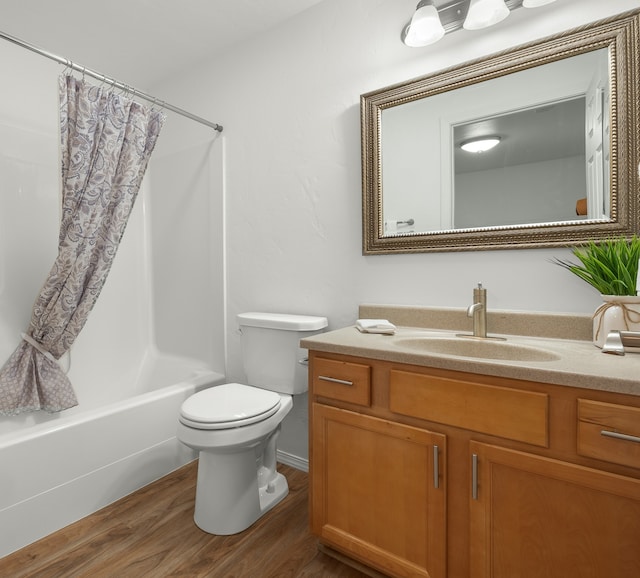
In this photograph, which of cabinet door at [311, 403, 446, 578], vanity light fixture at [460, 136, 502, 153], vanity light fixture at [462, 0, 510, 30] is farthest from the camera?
vanity light fixture at [460, 136, 502, 153]

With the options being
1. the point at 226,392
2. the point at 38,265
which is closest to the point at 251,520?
the point at 226,392


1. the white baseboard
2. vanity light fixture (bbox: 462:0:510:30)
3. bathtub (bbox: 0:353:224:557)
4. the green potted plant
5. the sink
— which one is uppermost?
vanity light fixture (bbox: 462:0:510:30)

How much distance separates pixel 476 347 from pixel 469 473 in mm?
450

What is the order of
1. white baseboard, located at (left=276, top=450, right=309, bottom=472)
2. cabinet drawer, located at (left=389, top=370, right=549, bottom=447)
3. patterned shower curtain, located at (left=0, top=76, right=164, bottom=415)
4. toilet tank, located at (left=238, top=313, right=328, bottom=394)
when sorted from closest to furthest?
cabinet drawer, located at (left=389, top=370, right=549, bottom=447) < patterned shower curtain, located at (left=0, top=76, right=164, bottom=415) < toilet tank, located at (left=238, top=313, right=328, bottom=394) < white baseboard, located at (left=276, top=450, right=309, bottom=472)

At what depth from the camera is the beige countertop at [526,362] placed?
2.81ft

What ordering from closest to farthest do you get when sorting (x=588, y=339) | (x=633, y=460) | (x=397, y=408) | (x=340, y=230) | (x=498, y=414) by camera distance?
1. (x=633, y=460)
2. (x=498, y=414)
3. (x=397, y=408)
4. (x=588, y=339)
5. (x=340, y=230)

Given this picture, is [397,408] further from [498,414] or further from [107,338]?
[107,338]

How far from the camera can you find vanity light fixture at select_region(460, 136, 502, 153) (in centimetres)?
141

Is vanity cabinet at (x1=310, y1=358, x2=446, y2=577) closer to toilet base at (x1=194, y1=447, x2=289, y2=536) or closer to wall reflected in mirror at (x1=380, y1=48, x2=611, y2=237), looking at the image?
toilet base at (x1=194, y1=447, x2=289, y2=536)

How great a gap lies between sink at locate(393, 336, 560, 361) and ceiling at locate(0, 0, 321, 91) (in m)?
1.70

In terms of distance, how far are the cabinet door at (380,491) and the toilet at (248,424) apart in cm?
31

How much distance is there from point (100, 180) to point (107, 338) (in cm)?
124

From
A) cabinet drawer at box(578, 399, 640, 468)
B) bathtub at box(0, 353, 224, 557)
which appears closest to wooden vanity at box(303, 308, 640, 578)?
cabinet drawer at box(578, 399, 640, 468)

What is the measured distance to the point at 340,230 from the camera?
180 cm
